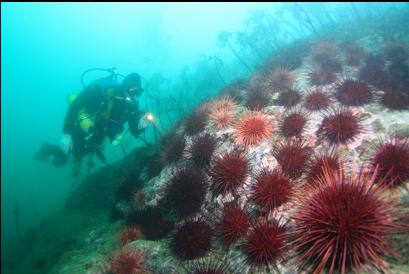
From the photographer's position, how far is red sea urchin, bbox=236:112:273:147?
7188mm

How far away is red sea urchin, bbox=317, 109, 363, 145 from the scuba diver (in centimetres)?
670

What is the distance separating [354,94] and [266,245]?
208 inches

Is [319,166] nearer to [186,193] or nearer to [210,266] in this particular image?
[210,266]

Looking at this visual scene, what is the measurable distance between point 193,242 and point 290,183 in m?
2.32

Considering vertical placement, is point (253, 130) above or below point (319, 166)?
above

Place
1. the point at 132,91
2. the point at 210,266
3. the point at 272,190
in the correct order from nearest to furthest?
1. the point at 210,266
2. the point at 272,190
3. the point at 132,91

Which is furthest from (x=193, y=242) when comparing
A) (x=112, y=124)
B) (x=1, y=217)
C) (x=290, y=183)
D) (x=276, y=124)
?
(x=1, y=217)

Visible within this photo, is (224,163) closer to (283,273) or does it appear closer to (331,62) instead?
(283,273)

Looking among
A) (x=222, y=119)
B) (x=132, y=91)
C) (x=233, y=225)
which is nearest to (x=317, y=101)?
(x=222, y=119)

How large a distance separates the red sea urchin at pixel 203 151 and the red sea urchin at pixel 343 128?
2.99 metres

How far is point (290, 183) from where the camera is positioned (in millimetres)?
5598

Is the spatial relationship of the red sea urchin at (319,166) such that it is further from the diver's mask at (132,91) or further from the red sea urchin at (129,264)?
the diver's mask at (132,91)

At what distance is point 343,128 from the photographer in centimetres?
634

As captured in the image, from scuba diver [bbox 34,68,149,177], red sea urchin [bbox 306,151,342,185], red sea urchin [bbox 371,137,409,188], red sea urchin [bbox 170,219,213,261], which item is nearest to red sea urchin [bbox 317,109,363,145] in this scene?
red sea urchin [bbox 306,151,342,185]
